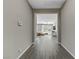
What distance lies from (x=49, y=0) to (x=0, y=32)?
4187 mm

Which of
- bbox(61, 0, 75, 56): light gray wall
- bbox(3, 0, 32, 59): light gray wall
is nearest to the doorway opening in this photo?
bbox(61, 0, 75, 56): light gray wall

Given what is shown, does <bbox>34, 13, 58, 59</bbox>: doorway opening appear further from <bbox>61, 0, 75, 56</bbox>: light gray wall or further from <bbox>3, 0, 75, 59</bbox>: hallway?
<bbox>61, 0, 75, 56</bbox>: light gray wall

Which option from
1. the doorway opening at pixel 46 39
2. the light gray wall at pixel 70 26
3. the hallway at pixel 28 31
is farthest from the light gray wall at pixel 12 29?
the light gray wall at pixel 70 26

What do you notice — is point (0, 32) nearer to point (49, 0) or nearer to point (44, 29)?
point (49, 0)

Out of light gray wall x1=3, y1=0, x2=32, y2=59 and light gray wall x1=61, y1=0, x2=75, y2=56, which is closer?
light gray wall x1=3, y1=0, x2=32, y2=59

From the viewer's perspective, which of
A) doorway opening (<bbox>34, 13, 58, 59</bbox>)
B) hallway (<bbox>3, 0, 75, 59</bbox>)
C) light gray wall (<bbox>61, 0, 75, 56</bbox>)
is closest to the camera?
hallway (<bbox>3, 0, 75, 59</bbox>)

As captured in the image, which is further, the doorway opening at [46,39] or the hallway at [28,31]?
the doorway opening at [46,39]

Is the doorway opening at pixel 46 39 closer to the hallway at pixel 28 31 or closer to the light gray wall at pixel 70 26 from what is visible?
the hallway at pixel 28 31

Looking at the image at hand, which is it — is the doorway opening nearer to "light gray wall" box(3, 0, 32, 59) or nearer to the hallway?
the hallway

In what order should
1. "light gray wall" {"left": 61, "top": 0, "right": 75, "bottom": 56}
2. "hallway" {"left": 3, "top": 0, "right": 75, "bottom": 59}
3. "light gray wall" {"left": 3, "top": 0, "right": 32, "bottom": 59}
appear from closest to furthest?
"light gray wall" {"left": 3, "top": 0, "right": 32, "bottom": 59}
"hallway" {"left": 3, "top": 0, "right": 75, "bottom": 59}
"light gray wall" {"left": 61, "top": 0, "right": 75, "bottom": 56}
